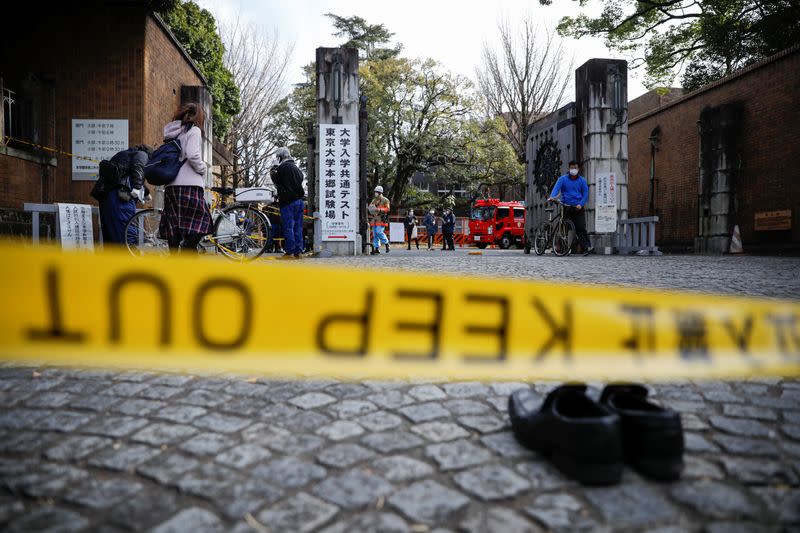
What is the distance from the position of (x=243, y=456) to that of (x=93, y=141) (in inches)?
479

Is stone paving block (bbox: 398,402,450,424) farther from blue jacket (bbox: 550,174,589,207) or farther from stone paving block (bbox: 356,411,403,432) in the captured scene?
blue jacket (bbox: 550,174,589,207)

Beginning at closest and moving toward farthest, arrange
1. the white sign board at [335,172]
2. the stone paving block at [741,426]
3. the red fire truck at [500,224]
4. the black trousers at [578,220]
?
the stone paving block at [741,426], the black trousers at [578,220], the white sign board at [335,172], the red fire truck at [500,224]

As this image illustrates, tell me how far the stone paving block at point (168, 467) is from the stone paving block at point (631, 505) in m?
1.13

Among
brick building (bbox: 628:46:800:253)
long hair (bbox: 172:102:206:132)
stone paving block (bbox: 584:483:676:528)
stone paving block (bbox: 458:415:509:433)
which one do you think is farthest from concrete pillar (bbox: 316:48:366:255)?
stone paving block (bbox: 584:483:676:528)

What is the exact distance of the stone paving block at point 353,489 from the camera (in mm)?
1396

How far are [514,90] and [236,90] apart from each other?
632 inches

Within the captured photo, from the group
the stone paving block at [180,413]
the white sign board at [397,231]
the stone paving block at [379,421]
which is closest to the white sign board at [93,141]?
the stone paving block at [180,413]

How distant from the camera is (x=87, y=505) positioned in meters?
1.37

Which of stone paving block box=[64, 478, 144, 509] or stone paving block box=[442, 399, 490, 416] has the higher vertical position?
stone paving block box=[442, 399, 490, 416]

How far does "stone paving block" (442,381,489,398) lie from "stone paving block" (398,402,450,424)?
0.16 meters

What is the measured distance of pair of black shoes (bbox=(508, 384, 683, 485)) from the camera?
1443 mm

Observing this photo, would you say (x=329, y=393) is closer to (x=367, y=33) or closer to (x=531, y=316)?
(x=531, y=316)

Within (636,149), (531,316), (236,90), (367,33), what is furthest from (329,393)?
(367,33)

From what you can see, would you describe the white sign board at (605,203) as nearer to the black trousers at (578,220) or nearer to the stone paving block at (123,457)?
the black trousers at (578,220)
